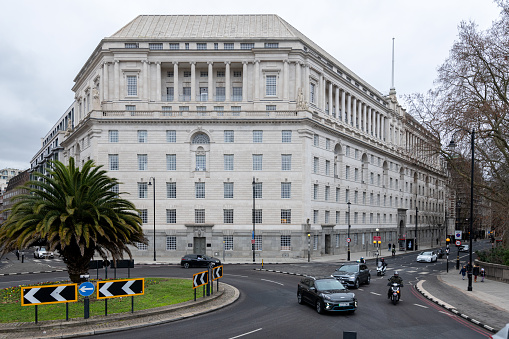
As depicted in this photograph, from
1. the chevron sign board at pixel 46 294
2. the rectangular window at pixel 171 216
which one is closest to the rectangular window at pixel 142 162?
the rectangular window at pixel 171 216

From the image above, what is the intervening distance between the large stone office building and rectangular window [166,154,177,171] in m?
0.15

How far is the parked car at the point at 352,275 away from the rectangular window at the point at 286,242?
2548 centimetres

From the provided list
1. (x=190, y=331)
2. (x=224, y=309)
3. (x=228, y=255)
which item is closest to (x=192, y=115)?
(x=228, y=255)

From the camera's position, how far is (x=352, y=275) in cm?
2920

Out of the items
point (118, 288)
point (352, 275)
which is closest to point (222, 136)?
point (352, 275)

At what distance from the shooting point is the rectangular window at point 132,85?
61281 mm

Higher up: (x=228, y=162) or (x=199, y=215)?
(x=228, y=162)

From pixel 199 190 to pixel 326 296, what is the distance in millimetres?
39569

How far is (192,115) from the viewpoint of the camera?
2276 inches

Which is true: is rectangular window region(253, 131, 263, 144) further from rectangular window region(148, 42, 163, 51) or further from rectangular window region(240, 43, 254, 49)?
rectangular window region(148, 42, 163, 51)

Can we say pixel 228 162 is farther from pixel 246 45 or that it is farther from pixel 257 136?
pixel 246 45

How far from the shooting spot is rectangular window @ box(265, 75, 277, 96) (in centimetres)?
6114

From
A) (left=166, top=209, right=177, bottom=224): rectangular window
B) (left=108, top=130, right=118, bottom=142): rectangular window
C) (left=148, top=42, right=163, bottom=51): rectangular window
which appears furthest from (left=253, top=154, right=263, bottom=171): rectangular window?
(left=148, top=42, right=163, bottom=51): rectangular window

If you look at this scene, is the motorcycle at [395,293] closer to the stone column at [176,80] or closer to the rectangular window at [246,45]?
the stone column at [176,80]
